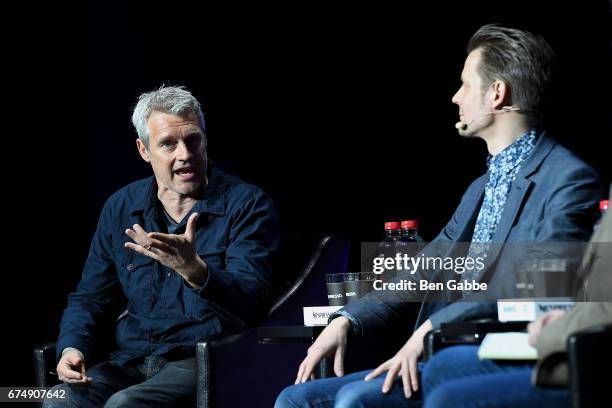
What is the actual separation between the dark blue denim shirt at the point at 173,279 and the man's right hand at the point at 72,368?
7 cm

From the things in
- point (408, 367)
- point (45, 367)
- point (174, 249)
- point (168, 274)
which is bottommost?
point (45, 367)

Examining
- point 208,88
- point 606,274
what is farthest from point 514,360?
point 208,88

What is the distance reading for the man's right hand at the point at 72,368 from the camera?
289 cm

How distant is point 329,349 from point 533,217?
2.21 ft

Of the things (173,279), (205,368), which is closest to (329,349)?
(205,368)

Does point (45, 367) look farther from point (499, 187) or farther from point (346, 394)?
point (499, 187)

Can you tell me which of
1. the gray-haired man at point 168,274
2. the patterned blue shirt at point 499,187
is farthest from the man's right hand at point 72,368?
the patterned blue shirt at point 499,187

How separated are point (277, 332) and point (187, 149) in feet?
3.00

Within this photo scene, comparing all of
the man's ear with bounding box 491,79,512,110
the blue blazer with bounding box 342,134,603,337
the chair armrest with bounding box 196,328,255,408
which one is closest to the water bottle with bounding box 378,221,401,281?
the blue blazer with bounding box 342,134,603,337

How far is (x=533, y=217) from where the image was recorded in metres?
2.21

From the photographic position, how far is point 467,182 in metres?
3.45

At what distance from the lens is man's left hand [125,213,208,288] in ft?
8.31

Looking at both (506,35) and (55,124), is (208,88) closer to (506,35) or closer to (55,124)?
(55,124)

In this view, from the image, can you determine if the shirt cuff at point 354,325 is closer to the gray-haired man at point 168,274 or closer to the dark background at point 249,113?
the gray-haired man at point 168,274
